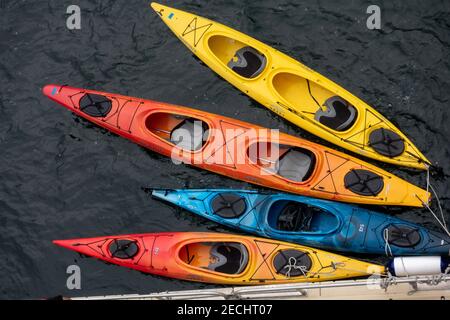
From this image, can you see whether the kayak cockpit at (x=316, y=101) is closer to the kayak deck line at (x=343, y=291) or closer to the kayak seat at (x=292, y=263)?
the kayak seat at (x=292, y=263)

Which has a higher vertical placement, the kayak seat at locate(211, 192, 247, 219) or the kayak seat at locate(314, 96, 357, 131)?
the kayak seat at locate(314, 96, 357, 131)

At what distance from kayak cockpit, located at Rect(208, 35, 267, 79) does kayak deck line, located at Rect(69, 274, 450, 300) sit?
5779 millimetres

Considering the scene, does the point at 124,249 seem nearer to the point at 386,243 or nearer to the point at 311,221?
the point at 311,221

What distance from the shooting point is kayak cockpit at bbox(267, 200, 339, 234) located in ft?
54.0

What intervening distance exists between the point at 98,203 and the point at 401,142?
25.4ft

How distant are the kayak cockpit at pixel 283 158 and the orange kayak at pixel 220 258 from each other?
76.7 inches

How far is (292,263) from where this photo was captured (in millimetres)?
15781

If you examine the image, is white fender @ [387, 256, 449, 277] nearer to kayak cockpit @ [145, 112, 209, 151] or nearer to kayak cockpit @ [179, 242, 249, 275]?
kayak cockpit @ [179, 242, 249, 275]

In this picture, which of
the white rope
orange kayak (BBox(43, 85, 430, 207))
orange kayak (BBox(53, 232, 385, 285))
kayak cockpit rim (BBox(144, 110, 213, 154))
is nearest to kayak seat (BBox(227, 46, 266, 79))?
orange kayak (BBox(43, 85, 430, 207))

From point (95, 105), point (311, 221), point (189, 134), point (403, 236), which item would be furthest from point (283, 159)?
point (95, 105)

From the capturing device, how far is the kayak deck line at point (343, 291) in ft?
46.7

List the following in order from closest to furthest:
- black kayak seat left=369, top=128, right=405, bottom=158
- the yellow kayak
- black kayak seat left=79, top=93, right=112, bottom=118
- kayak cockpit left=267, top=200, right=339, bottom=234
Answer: kayak cockpit left=267, top=200, right=339, bottom=234
black kayak seat left=369, top=128, right=405, bottom=158
the yellow kayak
black kayak seat left=79, top=93, right=112, bottom=118

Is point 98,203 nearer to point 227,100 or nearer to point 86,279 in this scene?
point 86,279
